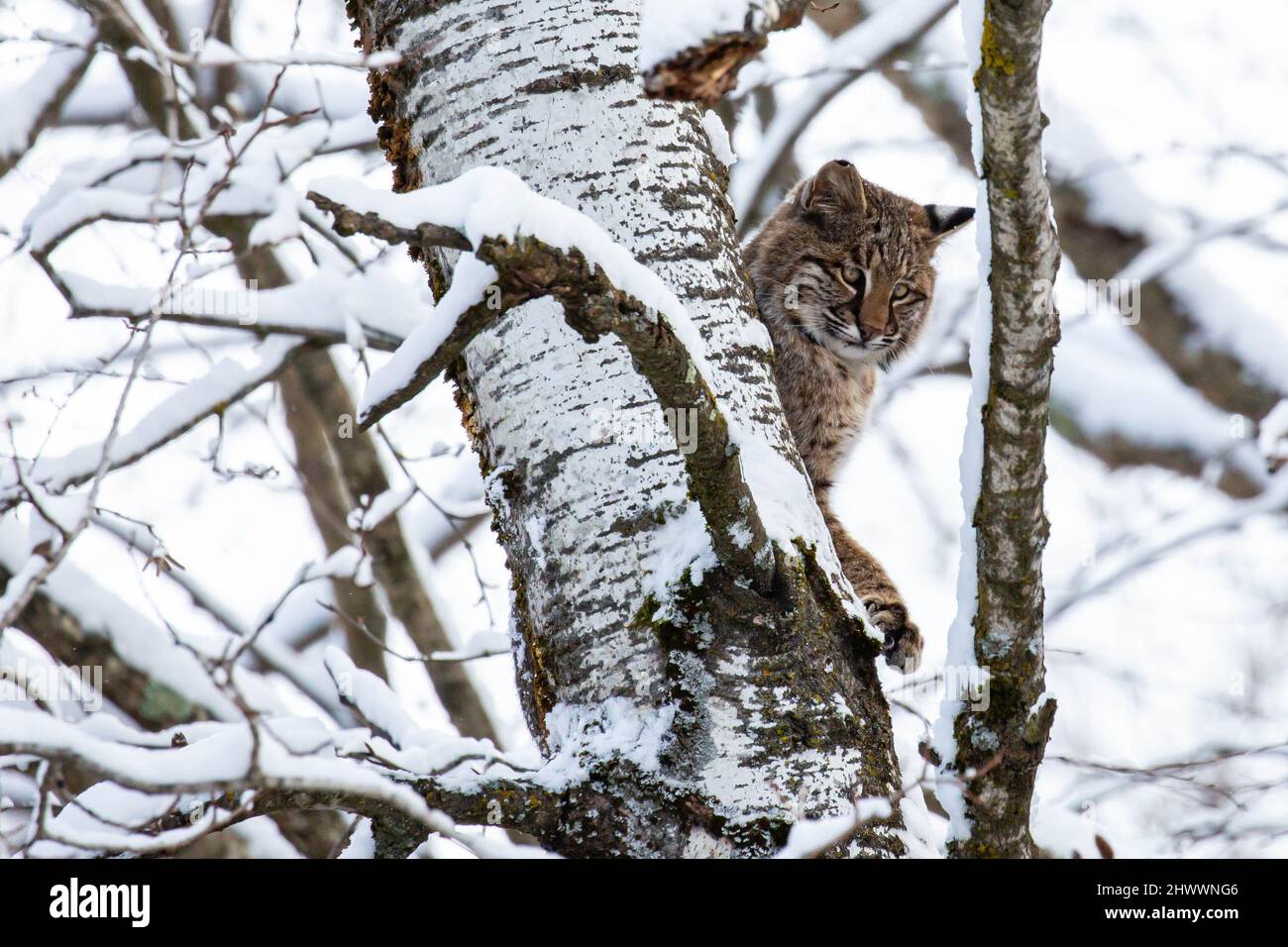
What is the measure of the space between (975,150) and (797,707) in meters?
0.88

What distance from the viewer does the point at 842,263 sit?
13.3ft

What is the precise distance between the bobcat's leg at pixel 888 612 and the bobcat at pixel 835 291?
36cm

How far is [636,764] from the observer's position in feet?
5.78

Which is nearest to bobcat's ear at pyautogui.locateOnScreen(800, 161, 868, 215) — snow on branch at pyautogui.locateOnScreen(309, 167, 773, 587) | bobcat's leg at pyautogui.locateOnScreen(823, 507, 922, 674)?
bobcat's leg at pyautogui.locateOnScreen(823, 507, 922, 674)

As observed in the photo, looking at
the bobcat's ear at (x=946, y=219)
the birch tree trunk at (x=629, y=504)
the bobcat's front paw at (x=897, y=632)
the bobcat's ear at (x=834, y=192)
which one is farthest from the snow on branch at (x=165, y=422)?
the bobcat's ear at (x=946, y=219)

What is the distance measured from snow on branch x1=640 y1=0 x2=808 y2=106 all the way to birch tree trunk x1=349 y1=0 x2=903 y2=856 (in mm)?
662

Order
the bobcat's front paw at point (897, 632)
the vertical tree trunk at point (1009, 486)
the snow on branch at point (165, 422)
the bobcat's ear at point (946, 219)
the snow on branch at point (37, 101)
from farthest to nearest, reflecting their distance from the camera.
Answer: the snow on branch at point (37, 101) → the bobcat's ear at point (946, 219) → the snow on branch at point (165, 422) → the bobcat's front paw at point (897, 632) → the vertical tree trunk at point (1009, 486)

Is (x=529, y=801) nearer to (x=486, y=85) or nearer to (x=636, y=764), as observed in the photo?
(x=636, y=764)

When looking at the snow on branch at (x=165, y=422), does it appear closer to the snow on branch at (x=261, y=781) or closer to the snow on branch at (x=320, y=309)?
the snow on branch at (x=320, y=309)

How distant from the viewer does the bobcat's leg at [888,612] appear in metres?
3.16

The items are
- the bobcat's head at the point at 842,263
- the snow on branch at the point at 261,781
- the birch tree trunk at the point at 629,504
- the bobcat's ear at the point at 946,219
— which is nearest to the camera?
the snow on branch at the point at 261,781

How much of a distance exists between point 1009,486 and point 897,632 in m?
1.38

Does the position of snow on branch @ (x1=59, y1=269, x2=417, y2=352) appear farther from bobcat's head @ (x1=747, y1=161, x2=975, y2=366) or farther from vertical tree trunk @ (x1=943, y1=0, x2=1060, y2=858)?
vertical tree trunk @ (x1=943, y1=0, x2=1060, y2=858)

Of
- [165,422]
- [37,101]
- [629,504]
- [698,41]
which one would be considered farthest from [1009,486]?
[37,101]
